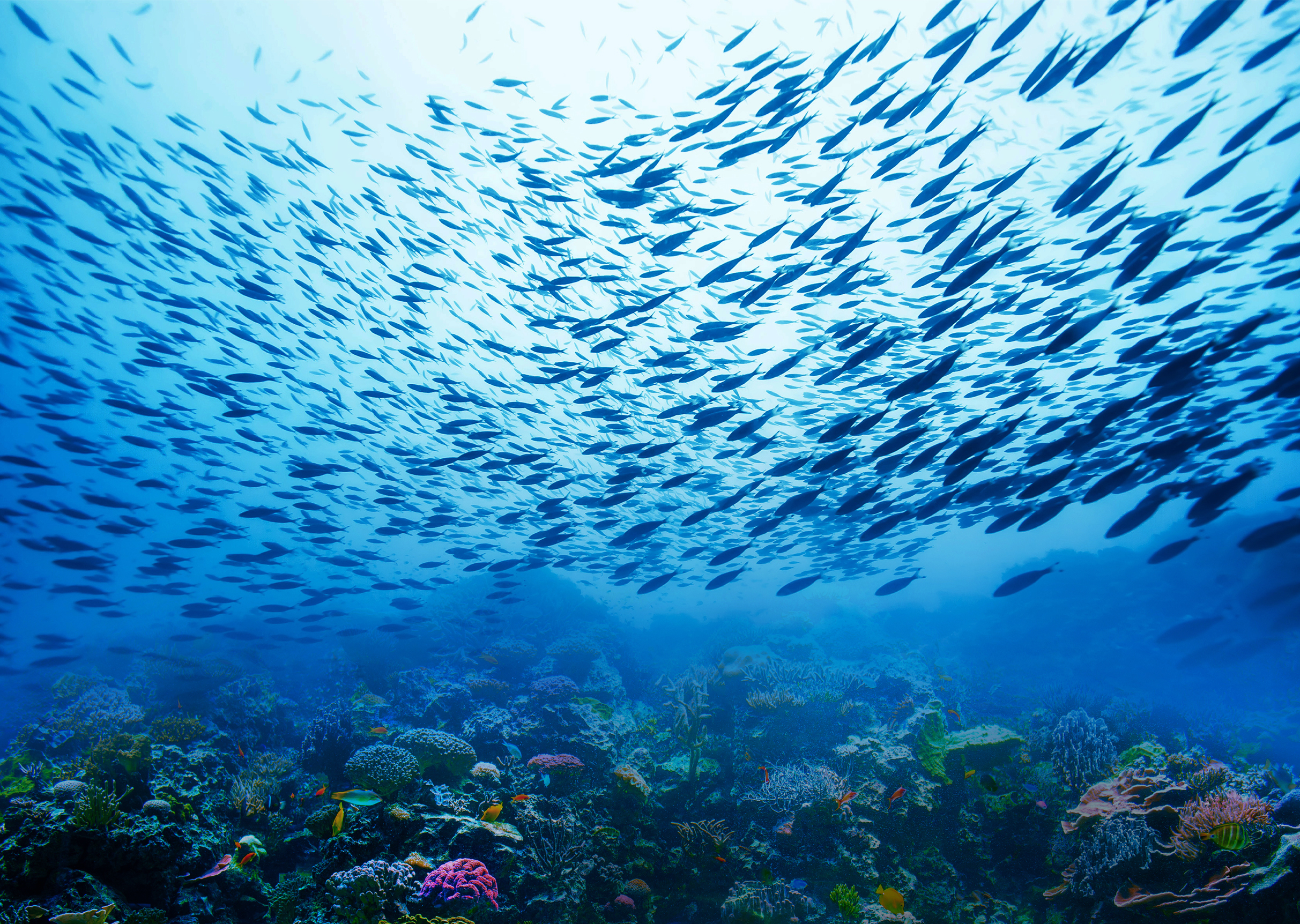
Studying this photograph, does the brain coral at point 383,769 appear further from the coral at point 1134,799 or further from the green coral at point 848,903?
the coral at point 1134,799

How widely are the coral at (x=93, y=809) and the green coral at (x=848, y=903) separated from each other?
6234 millimetres

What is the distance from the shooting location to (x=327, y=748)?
739 cm

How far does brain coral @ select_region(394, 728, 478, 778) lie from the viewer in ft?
20.1

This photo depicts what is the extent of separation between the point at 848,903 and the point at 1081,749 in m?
5.26

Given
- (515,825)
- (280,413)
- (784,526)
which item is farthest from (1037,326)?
(280,413)

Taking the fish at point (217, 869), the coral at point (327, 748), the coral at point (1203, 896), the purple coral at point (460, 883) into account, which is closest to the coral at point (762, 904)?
the purple coral at point (460, 883)

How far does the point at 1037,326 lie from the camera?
24.8ft

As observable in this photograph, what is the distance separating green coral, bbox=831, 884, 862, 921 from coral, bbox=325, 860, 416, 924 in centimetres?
403

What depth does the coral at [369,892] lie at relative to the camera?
3240 millimetres

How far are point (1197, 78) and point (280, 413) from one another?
183ft

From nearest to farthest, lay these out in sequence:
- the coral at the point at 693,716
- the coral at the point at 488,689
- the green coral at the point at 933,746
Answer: the green coral at the point at 933,746 < the coral at the point at 693,716 < the coral at the point at 488,689

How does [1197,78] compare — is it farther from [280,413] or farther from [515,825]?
[280,413]

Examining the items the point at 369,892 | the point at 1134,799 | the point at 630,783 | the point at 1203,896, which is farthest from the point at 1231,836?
the point at 369,892

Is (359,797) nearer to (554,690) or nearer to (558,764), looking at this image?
(558,764)
